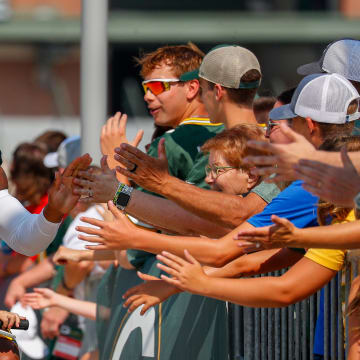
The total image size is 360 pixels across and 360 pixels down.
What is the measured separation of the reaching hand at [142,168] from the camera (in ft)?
13.9

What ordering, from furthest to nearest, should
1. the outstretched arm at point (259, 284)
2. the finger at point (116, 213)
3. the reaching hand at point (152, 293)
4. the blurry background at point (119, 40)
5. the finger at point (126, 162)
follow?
the blurry background at point (119, 40), the finger at point (126, 162), the reaching hand at point (152, 293), the finger at point (116, 213), the outstretched arm at point (259, 284)

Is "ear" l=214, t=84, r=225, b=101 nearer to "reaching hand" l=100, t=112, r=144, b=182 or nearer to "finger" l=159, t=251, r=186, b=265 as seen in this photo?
"reaching hand" l=100, t=112, r=144, b=182

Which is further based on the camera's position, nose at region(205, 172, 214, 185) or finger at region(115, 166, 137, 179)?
nose at region(205, 172, 214, 185)

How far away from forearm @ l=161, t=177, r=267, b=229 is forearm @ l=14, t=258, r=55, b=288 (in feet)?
9.66

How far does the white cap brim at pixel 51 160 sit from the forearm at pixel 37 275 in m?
0.74

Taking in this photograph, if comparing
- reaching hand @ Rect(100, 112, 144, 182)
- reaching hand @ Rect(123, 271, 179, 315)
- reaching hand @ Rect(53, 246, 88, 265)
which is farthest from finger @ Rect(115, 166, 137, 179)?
reaching hand @ Rect(53, 246, 88, 265)

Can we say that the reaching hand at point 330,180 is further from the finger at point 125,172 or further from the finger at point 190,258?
the finger at point 125,172

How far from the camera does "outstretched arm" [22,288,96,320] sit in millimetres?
5961

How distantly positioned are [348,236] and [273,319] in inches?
52.4

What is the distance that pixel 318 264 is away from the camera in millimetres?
3564

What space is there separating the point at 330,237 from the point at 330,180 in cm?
21

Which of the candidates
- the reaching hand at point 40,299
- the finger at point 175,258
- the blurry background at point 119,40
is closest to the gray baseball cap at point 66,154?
the reaching hand at point 40,299

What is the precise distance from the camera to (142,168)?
A: 427cm

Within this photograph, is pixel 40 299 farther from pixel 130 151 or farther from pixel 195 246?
pixel 195 246
